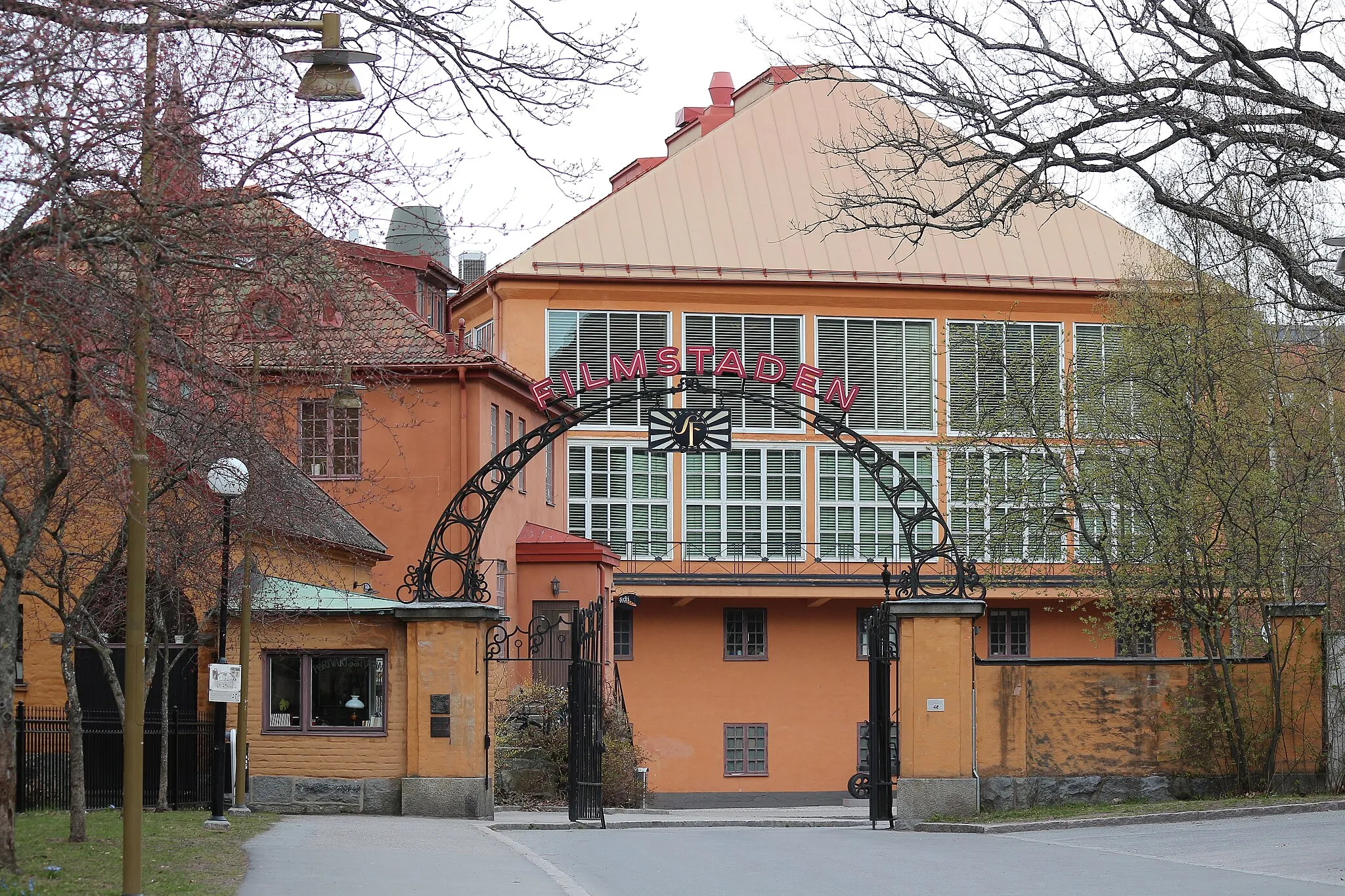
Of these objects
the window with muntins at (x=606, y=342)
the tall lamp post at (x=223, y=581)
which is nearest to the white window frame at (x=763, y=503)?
the window with muntins at (x=606, y=342)

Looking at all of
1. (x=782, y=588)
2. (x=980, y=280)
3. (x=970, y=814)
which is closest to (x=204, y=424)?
(x=970, y=814)

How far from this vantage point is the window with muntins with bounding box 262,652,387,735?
886 inches

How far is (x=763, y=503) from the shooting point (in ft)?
155

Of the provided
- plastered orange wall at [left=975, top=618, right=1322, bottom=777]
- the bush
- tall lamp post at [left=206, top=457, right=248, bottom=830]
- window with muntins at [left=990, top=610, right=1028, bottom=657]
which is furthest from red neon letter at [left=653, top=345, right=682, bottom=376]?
tall lamp post at [left=206, top=457, right=248, bottom=830]

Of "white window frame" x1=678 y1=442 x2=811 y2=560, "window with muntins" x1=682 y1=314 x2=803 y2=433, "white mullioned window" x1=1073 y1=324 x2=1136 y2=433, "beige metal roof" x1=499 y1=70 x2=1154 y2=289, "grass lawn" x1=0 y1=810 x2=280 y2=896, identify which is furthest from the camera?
"beige metal roof" x1=499 y1=70 x2=1154 y2=289

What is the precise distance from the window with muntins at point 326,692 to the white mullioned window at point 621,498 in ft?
77.9

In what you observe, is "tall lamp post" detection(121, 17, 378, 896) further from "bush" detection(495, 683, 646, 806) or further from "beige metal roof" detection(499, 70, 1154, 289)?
"beige metal roof" detection(499, 70, 1154, 289)

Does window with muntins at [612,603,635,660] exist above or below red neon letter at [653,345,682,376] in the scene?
below

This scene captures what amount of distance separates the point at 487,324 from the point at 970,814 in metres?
28.7

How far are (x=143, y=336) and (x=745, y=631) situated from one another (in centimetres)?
3636

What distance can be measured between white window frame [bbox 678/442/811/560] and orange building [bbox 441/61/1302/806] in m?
0.05

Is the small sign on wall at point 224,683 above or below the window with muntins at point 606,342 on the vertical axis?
below

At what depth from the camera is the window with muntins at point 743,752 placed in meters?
46.0

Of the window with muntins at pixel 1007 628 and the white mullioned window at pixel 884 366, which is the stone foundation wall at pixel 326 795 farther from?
the window with muntins at pixel 1007 628
